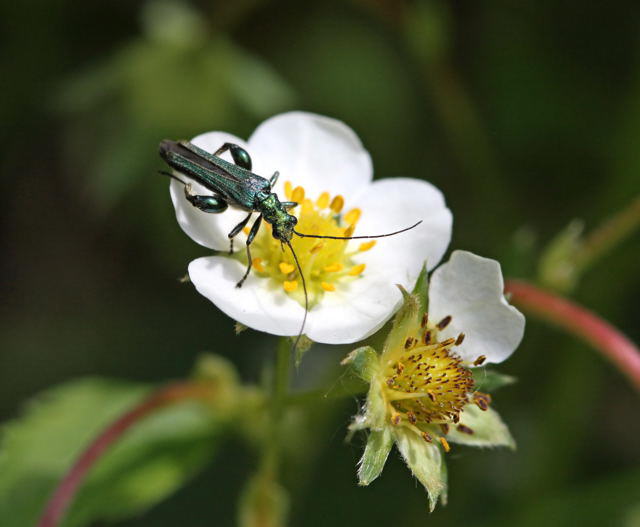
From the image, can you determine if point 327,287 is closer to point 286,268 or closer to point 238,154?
point 286,268

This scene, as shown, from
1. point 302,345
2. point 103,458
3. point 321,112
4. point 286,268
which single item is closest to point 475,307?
point 302,345

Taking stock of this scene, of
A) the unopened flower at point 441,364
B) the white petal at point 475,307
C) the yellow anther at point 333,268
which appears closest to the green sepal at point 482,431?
the unopened flower at point 441,364

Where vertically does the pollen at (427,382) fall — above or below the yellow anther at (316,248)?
below

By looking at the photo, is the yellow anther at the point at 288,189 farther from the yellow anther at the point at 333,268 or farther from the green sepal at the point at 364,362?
the green sepal at the point at 364,362

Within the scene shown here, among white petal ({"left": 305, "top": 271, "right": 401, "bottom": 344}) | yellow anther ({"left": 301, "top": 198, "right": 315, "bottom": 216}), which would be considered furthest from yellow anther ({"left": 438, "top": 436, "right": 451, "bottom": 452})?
yellow anther ({"left": 301, "top": 198, "right": 315, "bottom": 216})

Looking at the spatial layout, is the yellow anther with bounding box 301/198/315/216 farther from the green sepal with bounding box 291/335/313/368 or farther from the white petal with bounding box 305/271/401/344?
the green sepal with bounding box 291/335/313/368

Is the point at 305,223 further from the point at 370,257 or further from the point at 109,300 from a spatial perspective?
the point at 109,300

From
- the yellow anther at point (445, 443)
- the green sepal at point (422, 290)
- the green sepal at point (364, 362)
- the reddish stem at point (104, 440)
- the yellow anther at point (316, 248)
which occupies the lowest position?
the reddish stem at point (104, 440)
